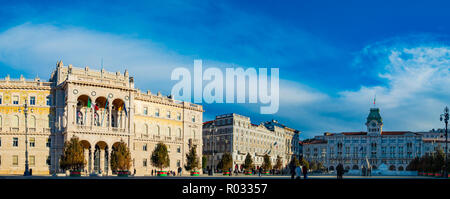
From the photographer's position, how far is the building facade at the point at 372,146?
6594 inches

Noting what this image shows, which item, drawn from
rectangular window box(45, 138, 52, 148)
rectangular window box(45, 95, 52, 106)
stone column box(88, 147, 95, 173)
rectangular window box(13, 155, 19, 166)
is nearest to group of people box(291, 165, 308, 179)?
stone column box(88, 147, 95, 173)

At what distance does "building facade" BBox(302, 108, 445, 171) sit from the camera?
550 feet

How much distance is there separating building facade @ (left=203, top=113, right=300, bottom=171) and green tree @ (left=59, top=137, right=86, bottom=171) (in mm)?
49552

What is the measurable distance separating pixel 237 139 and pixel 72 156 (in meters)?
62.1

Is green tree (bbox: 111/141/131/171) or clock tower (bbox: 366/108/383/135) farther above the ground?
clock tower (bbox: 366/108/383/135)

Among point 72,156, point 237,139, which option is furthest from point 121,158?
point 237,139

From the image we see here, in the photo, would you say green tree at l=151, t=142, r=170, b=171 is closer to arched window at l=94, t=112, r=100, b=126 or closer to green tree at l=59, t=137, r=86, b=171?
arched window at l=94, t=112, r=100, b=126

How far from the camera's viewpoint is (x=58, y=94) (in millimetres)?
72812

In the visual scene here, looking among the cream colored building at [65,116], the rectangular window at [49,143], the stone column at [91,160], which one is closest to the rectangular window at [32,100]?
the cream colored building at [65,116]

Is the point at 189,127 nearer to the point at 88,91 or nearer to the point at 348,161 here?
the point at 88,91

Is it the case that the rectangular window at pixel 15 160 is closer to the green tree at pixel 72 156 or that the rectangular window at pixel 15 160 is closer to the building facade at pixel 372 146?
the green tree at pixel 72 156

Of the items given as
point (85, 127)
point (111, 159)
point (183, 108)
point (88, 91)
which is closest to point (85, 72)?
point (88, 91)

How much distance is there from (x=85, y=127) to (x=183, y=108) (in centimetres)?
2541
